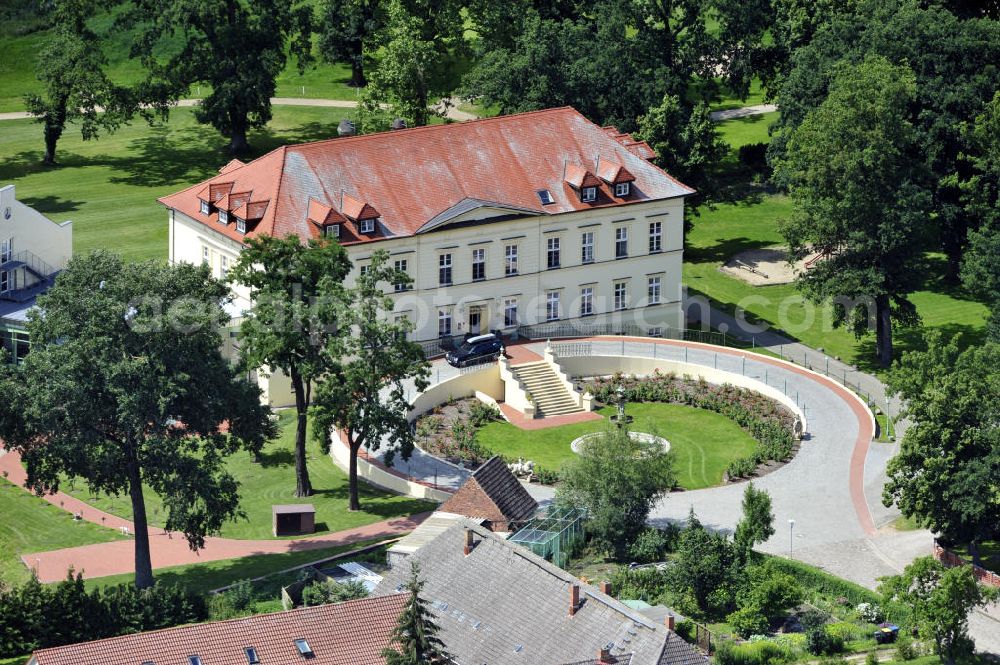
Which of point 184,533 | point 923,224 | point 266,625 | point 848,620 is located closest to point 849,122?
point 923,224

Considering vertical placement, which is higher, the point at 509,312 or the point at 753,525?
the point at 509,312

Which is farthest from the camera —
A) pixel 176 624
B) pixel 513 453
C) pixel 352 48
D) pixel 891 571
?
pixel 352 48

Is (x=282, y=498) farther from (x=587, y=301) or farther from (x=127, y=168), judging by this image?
(x=127, y=168)

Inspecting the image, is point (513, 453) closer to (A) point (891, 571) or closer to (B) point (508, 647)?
(A) point (891, 571)

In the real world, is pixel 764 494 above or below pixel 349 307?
below

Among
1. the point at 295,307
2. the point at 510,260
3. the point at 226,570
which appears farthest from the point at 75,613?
the point at 510,260

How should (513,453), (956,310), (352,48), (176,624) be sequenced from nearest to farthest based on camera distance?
1. (176,624)
2. (513,453)
3. (956,310)
4. (352,48)

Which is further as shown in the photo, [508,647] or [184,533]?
[184,533]
